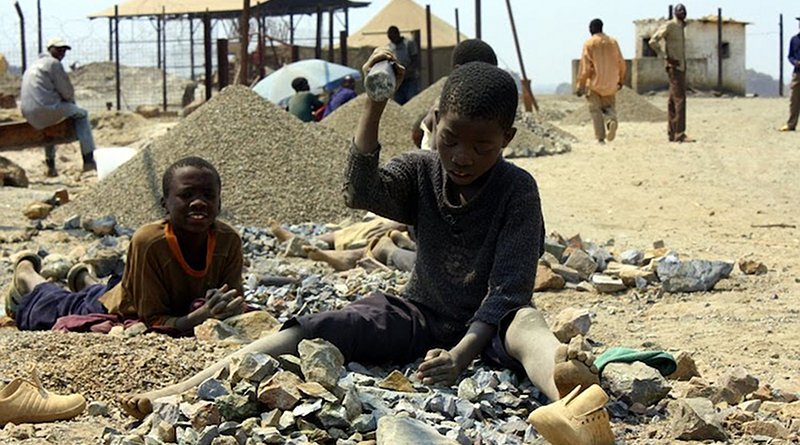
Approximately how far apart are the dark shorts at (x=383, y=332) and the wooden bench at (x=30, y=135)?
9055 mm

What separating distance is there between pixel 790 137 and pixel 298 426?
43.7 ft

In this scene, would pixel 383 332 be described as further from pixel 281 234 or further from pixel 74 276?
pixel 281 234

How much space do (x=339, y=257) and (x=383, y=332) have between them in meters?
3.11

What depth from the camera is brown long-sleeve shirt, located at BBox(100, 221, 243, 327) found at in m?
4.68

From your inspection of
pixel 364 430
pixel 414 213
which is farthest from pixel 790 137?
pixel 364 430

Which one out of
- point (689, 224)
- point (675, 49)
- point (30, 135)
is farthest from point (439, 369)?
point (675, 49)

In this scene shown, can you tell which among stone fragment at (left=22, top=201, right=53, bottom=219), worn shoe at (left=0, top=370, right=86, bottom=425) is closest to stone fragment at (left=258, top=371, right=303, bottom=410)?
worn shoe at (left=0, top=370, right=86, bottom=425)

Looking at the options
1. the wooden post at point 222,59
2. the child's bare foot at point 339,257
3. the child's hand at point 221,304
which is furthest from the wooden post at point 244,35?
the child's hand at point 221,304

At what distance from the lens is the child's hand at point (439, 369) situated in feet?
11.5

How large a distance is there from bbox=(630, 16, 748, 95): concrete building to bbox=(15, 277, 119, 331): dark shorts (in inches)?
1172

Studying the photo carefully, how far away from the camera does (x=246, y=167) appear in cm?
941

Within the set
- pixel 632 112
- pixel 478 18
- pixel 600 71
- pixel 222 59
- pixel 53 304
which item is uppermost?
pixel 478 18

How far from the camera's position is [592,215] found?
9.41m

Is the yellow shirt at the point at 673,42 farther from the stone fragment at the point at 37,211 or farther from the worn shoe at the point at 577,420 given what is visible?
the worn shoe at the point at 577,420
